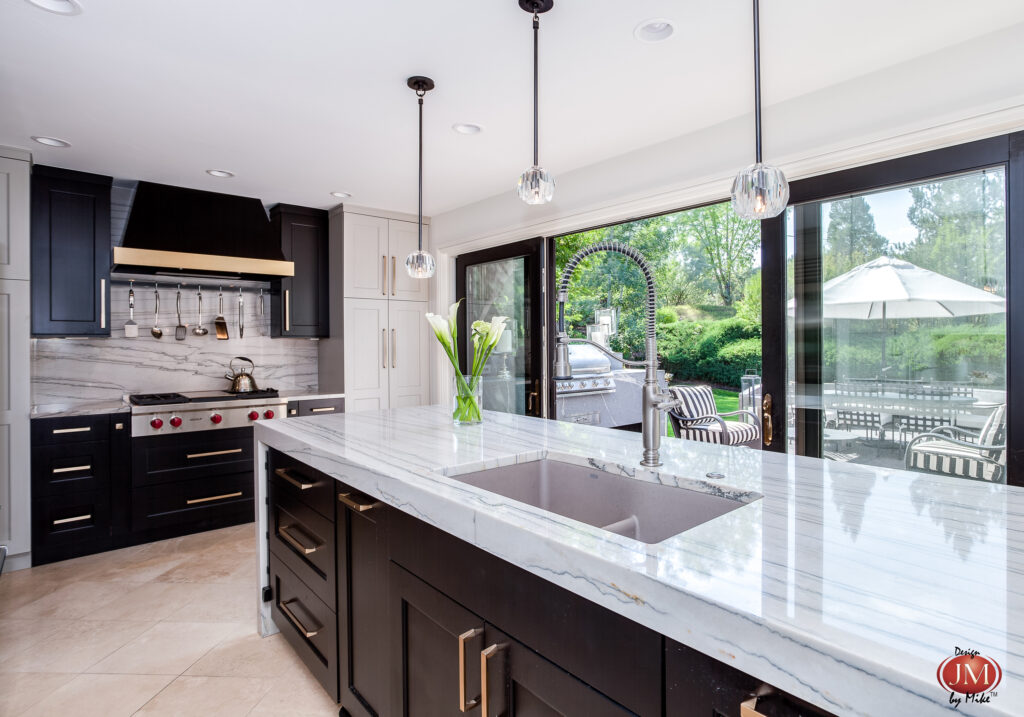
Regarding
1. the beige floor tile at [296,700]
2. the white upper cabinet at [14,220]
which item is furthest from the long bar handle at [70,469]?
the beige floor tile at [296,700]

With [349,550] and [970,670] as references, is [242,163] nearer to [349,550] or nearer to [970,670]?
[349,550]

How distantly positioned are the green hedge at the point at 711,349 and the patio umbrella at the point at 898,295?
527cm

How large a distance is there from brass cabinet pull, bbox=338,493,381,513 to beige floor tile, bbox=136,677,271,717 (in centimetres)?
94

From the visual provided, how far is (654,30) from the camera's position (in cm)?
199

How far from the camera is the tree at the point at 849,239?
2344 mm

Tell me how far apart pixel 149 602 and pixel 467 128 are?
2.90 meters

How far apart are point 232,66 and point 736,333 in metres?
6.97

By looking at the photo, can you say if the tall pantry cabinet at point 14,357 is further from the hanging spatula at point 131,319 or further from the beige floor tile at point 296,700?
the beige floor tile at point 296,700

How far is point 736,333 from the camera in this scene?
7633 millimetres

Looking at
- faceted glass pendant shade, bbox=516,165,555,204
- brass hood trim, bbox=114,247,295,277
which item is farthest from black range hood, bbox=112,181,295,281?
faceted glass pendant shade, bbox=516,165,555,204

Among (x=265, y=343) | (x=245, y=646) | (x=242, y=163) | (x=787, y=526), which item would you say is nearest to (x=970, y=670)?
(x=787, y=526)

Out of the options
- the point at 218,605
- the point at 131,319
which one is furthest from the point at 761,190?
the point at 131,319

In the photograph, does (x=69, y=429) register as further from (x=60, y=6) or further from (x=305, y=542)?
(x=60, y=6)

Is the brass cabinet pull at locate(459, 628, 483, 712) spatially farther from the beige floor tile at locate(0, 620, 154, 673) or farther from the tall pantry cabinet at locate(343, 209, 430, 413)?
the tall pantry cabinet at locate(343, 209, 430, 413)
